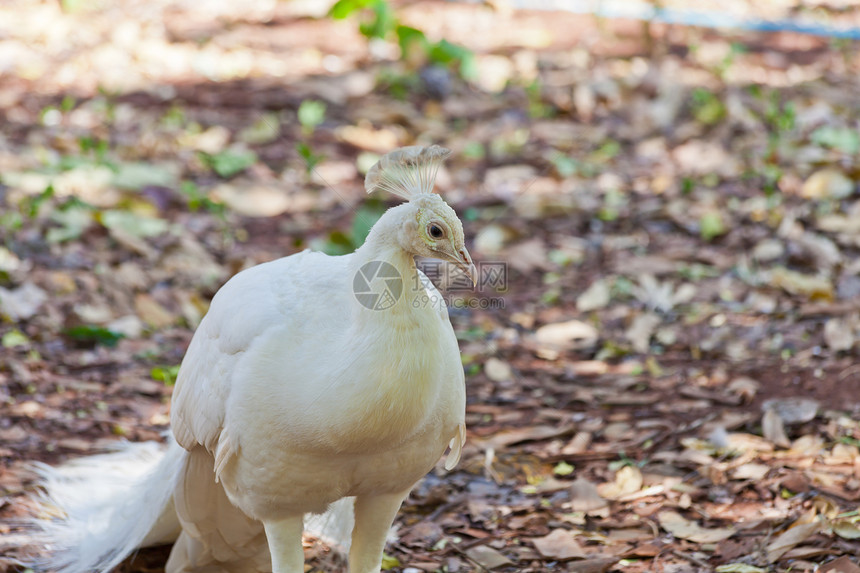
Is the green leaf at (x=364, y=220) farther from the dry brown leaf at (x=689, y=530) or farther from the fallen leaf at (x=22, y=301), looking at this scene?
the dry brown leaf at (x=689, y=530)

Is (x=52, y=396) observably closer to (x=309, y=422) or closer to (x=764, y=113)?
(x=309, y=422)

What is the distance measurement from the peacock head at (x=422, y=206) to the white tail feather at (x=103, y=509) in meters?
1.42

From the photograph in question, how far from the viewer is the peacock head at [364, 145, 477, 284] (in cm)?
269

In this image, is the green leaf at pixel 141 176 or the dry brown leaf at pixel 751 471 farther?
the green leaf at pixel 141 176

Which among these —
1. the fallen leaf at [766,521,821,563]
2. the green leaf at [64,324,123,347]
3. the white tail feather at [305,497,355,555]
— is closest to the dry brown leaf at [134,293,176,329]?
the green leaf at [64,324,123,347]

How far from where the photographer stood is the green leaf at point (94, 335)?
5047 millimetres

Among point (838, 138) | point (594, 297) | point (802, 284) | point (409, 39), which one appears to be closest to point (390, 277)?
point (594, 297)

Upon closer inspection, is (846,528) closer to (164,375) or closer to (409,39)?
(164,375)

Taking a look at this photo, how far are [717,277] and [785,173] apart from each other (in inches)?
56.7

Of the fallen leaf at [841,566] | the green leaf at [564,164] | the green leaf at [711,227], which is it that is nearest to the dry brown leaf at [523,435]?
the fallen leaf at [841,566]

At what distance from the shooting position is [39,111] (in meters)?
7.72

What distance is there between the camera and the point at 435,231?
269cm

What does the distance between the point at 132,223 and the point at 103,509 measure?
2.70 meters

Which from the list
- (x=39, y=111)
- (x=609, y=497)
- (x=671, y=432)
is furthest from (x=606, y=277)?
(x=39, y=111)
